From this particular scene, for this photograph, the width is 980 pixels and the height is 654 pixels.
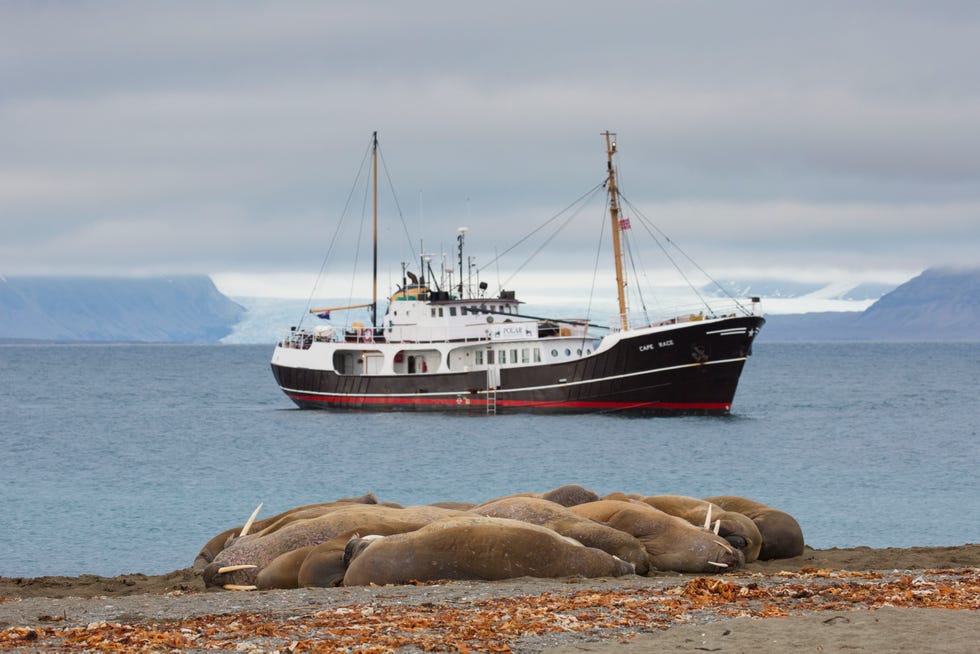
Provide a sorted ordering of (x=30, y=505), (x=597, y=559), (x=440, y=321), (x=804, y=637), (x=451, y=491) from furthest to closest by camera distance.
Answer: (x=440, y=321), (x=451, y=491), (x=30, y=505), (x=597, y=559), (x=804, y=637)

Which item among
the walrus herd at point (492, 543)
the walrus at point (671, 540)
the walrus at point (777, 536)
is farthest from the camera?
the walrus at point (777, 536)

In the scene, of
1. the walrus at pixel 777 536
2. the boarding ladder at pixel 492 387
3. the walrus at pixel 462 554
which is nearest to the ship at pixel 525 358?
the boarding ladder at pixel 492 387

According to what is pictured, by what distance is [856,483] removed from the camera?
122ft

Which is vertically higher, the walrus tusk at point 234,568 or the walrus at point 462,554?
the walrus at point 462,554

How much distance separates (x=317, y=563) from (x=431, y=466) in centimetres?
2813

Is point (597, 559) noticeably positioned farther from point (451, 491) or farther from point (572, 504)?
point (451, 491)

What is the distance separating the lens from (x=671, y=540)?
640 inches

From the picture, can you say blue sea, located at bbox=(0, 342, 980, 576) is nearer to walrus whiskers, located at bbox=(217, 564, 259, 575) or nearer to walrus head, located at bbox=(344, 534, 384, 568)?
walrus whiskers, located at bbox=(217, 564, 259, 575)

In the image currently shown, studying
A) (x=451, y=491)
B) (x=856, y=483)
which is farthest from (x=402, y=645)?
(x=856, y=483)

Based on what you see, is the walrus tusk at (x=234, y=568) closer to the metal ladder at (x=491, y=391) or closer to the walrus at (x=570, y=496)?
the walrus at (x=570, y=496)

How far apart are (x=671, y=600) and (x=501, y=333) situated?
A: 47072 millimetres

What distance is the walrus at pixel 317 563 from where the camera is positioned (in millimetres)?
14055

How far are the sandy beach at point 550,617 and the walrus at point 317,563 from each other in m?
0.53

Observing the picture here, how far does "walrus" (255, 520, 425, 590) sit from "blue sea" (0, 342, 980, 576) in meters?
9.46
